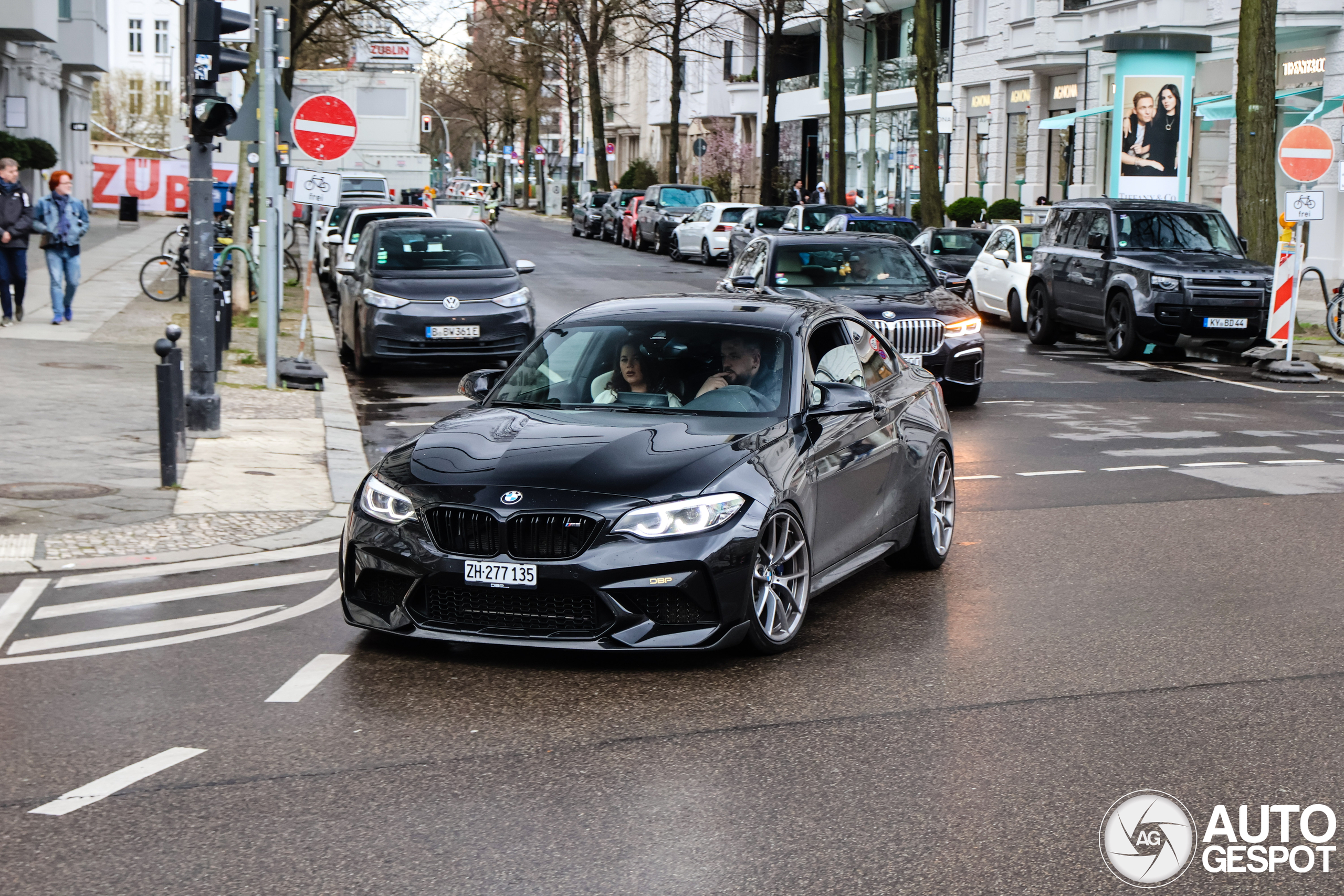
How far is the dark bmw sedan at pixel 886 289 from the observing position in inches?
610

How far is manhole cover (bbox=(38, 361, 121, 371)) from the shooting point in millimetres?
16172

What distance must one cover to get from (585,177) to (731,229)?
61603mm

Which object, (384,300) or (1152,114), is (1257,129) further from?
(384,300)

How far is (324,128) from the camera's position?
1648 cm

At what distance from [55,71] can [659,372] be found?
47.2 m

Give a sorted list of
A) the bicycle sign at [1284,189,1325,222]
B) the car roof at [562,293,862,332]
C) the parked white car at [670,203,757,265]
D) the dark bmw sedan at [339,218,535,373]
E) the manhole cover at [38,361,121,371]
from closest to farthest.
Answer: the car roof at [562,293,862,332] < the manhole cover at [38,361,121,371] < the dark bmw sedan at [339,218,535,373] < the bicycle sign at [1284,189,1325,222] < the parked white car at [670,203,757,265]

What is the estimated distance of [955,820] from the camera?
4926 mm

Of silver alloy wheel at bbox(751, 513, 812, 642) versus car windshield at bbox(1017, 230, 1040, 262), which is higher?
car windshield at bbox(1017, 230, 1040, 262)

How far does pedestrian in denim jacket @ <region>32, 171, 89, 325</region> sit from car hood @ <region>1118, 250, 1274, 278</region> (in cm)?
1247

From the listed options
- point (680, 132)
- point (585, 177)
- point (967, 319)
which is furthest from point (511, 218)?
point (967, 319)

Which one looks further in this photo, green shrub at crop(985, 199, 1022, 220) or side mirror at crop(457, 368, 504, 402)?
green shrub at crop(985, 199, 1022, 220)

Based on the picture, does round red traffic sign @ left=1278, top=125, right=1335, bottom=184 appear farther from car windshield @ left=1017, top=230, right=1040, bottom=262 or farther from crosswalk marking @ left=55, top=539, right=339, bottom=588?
crosswalk marking @ left=55, top=539, right=339, bottom=588

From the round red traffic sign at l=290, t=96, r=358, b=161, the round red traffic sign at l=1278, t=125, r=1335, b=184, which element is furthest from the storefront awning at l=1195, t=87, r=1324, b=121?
the round red traffic sign at l=290, t=96, r=358, b=161

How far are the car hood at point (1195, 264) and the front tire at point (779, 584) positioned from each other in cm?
1454
